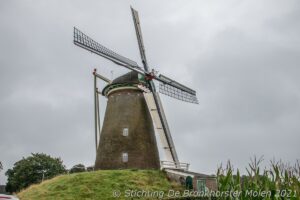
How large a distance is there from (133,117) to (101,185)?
23.6 feet

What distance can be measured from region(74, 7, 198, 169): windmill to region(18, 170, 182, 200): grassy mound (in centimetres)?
218

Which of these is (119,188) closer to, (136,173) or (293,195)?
(136,173)

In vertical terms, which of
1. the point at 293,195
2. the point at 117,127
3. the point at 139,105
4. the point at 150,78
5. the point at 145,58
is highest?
the point at 145,58

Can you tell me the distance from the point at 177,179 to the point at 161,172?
135cm

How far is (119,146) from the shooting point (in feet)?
89.7

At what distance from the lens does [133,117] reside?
92.7ft

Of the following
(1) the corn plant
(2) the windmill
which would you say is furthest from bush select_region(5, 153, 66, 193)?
(1) the corn plant

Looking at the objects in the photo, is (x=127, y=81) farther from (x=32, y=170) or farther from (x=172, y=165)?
(x=32, y=170)

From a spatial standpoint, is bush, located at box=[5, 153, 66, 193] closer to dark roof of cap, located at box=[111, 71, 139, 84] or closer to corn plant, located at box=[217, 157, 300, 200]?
dark roof of cap, located at box=[111, 71, 139, 84]

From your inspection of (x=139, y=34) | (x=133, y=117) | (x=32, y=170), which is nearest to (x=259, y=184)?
(x=133, y=117)

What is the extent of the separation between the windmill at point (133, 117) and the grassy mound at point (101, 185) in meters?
2.18

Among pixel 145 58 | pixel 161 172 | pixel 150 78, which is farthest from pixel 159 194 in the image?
pixel 145 58

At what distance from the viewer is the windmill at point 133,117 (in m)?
27.3

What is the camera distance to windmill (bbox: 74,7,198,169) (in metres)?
27.3
